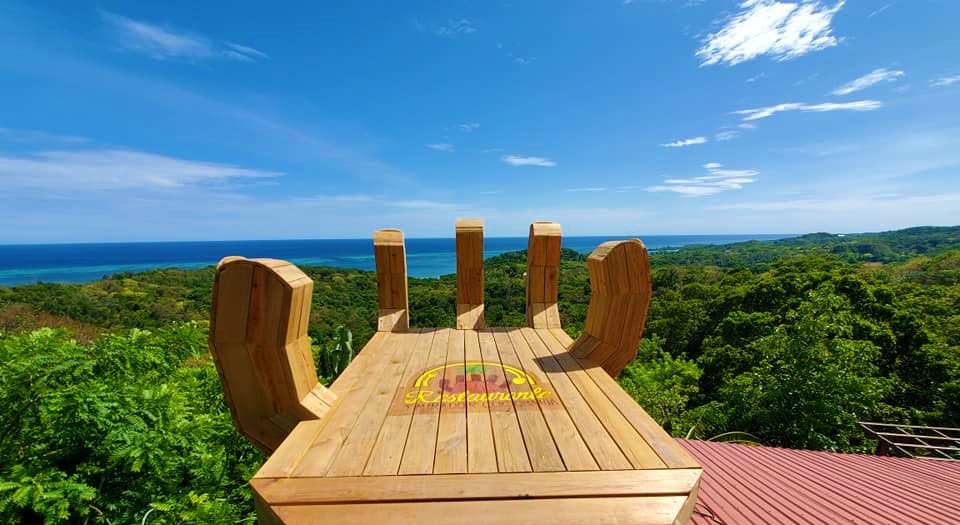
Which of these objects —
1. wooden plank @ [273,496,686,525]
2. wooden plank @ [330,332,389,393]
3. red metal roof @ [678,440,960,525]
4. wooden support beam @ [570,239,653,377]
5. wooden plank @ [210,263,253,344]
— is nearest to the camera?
wooden plank @ [273,496,686,525]

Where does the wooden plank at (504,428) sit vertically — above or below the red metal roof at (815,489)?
above

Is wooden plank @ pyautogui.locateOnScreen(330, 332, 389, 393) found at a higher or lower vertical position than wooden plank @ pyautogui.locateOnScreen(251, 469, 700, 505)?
higher

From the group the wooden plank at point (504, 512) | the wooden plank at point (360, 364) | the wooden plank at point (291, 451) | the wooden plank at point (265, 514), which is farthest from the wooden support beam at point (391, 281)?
the wooden plank at point (504, 512)

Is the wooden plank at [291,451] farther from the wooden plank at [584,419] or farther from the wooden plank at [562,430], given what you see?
the wooden plank at [584,419]

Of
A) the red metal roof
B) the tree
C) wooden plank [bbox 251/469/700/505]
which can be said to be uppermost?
wooden plank [bbox 251/469/700/505]

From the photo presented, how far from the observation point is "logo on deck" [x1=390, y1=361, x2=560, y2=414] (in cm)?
249

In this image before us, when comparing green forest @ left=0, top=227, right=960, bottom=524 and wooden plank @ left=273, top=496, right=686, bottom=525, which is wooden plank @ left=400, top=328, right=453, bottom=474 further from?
green forest @ left=0, top=227, right=960, bottom=524

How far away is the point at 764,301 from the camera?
17.9 m

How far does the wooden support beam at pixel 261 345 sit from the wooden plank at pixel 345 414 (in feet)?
0.50

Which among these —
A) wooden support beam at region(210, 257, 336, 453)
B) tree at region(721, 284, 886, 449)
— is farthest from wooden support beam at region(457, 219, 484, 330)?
tree at region(721, 284, 886, 449)

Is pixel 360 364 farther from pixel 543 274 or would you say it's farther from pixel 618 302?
pixel 543 274

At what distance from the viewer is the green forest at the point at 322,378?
9.39 feet

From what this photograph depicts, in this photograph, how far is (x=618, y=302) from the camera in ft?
10.2

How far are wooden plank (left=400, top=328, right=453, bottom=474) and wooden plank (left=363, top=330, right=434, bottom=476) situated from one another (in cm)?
3
